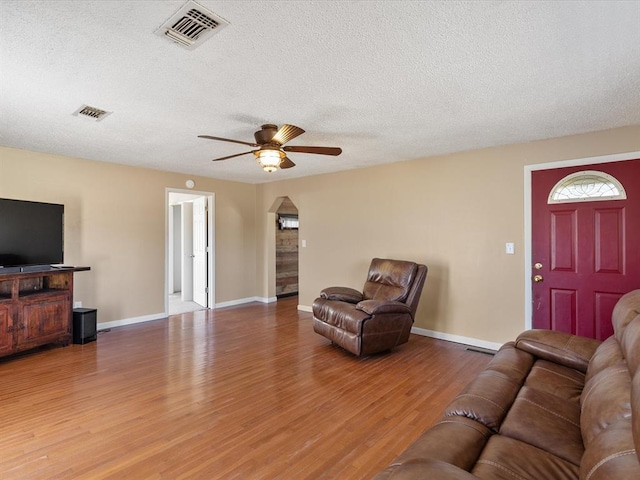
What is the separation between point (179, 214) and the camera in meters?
8.03

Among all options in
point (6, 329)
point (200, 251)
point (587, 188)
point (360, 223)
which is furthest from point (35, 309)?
point (587, 188)

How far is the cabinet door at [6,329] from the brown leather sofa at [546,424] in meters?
4.05

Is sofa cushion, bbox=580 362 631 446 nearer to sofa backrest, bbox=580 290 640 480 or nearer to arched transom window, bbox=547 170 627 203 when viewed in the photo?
sofa backrest, bbox=580 290 640 480

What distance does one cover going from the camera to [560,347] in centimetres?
223

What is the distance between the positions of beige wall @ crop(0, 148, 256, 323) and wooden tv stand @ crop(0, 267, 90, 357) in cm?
52

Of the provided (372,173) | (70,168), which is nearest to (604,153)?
(372,173)

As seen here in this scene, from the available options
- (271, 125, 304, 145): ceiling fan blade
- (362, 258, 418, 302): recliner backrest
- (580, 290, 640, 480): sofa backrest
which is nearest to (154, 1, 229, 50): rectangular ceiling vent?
(271, 125, 304, 145): ceiling fan blade

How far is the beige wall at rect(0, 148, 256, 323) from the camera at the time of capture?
4188 millimetres

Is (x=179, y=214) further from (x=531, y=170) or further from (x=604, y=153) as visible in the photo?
(x=604, y=153)

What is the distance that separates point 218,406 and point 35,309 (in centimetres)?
263

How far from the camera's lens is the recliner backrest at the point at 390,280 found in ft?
13.0

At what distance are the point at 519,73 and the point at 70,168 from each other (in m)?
5.06

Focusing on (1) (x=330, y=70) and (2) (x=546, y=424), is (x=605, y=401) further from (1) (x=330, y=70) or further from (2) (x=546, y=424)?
(1) (x=330, y=70)

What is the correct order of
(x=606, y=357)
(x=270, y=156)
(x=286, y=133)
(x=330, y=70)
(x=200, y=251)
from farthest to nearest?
(x=200, y=251) → (x=270, y=156) → (x=286, y=133) → (x=330, y=70) → (x=606, y=357)
